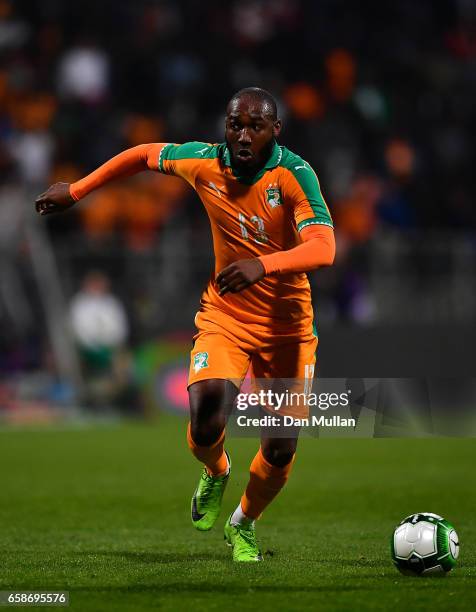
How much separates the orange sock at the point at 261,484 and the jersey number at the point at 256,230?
1.27m

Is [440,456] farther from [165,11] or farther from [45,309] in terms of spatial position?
[165,11]

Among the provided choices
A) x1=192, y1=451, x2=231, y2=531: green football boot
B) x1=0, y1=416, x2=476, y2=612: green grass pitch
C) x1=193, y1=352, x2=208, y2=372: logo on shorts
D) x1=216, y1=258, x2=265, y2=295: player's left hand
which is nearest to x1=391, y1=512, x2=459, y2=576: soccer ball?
x1=0, y1=416, x2=476, y2=612: green grass pitch

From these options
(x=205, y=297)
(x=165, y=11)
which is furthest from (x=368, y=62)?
(x=205, y=297)

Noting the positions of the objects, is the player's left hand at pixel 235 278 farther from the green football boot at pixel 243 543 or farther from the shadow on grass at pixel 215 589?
the green football boot at pixel 243 543

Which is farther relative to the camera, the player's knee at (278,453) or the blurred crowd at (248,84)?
the blurred crowd at (248,84)

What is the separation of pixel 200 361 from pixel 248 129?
1.35 metres

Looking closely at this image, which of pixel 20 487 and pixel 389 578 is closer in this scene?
pixel 389 578

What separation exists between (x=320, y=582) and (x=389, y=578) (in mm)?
411

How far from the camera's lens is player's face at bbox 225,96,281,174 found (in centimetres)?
684

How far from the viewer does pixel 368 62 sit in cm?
2105

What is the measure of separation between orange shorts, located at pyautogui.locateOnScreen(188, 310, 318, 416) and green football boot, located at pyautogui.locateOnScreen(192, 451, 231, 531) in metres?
0.63

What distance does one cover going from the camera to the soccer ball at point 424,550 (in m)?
6.54

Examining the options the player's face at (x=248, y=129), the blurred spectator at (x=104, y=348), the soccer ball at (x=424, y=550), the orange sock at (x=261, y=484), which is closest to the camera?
the soccer ball at (x=424, y=550)

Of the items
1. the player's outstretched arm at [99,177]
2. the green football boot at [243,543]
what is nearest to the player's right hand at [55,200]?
the player's outstretched arm at [99,177]
